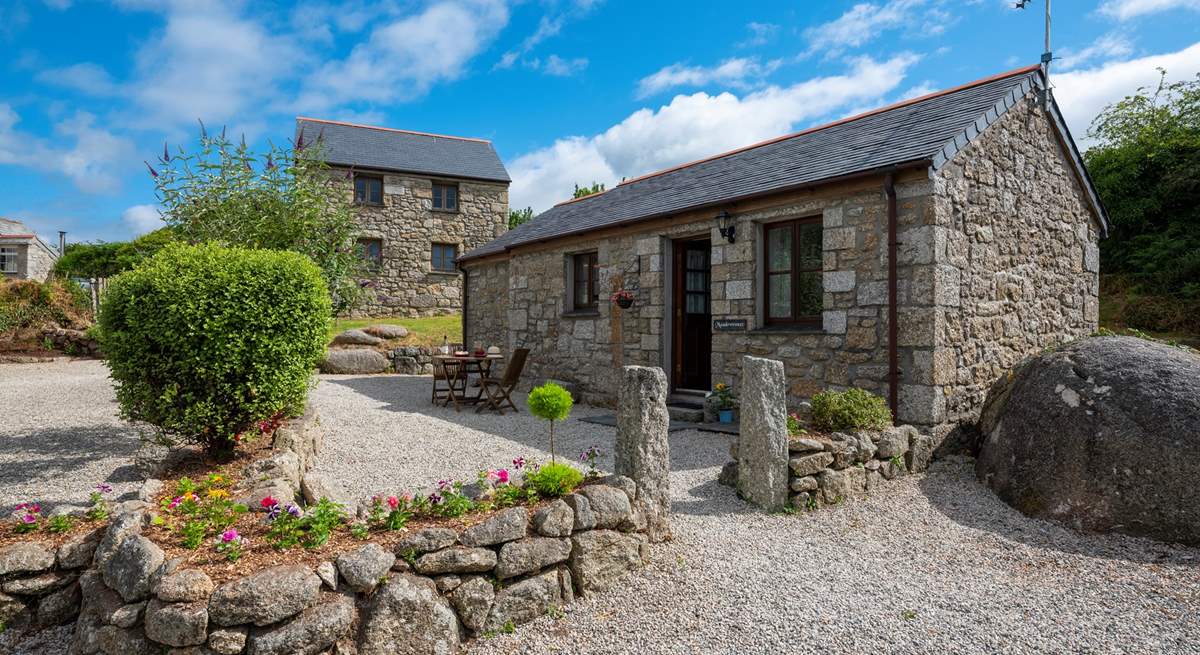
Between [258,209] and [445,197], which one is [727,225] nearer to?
[258,209]

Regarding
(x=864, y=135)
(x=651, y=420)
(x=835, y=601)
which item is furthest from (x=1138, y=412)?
(x=864, y=135)

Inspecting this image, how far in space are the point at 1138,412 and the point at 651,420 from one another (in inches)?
147

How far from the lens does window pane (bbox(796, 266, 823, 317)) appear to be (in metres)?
7.45

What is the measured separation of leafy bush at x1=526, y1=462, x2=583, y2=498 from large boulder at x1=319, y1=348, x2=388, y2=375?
11.6 m

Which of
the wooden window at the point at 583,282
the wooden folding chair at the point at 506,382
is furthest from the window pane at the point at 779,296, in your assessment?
the wooden folding chair at the point at 506,382

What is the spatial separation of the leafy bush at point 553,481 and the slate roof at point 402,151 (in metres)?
18.2

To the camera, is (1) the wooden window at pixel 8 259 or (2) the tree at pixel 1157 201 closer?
(2) the tree at pixel 1157 201

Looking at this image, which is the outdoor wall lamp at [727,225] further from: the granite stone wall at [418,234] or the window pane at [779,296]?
the granite stone wall at [418,234]

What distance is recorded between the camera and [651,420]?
4.04 m

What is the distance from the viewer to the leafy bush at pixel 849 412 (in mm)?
5602

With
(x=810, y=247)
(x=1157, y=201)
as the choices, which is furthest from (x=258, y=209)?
(x=1157, y=201)

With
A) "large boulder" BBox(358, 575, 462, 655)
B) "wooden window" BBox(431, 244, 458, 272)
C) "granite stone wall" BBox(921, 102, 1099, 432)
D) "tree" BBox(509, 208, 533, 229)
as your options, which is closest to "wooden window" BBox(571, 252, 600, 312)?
"granite stone wall" BBox(921, 102, 1099, 432)

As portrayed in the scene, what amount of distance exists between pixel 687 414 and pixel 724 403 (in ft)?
2.00

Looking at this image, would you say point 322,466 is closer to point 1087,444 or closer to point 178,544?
point 178,544
